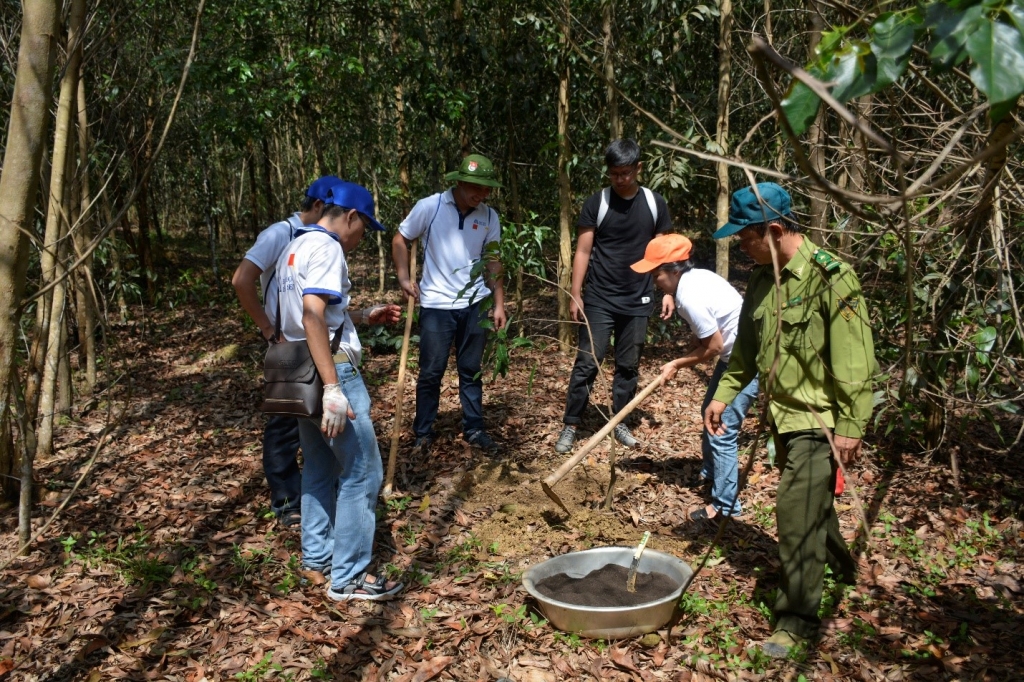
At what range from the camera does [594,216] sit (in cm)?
551

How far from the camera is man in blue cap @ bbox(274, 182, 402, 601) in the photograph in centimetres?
343

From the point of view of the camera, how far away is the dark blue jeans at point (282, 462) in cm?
454

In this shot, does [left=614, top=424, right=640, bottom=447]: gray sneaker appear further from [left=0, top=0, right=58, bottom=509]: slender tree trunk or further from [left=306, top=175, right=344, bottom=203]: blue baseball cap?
[left=0, top=0, right=58, bottom=509]: slender tree trunk

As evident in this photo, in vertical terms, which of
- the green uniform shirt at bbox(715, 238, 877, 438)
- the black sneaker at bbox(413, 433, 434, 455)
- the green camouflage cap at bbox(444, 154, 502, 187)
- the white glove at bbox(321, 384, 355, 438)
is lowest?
the black sneaker at bbox(413, 433, 434, 455)

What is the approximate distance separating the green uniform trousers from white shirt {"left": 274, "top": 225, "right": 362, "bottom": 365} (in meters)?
2.10

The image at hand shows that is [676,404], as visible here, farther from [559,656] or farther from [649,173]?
[559,656]

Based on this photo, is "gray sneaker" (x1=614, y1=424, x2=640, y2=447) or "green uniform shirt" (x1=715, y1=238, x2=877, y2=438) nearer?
"green uniform shirt" (x1=715, y1=238, x2=877, y2=438)

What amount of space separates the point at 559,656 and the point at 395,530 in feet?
5.01

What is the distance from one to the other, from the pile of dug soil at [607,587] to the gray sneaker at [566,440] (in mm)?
1749

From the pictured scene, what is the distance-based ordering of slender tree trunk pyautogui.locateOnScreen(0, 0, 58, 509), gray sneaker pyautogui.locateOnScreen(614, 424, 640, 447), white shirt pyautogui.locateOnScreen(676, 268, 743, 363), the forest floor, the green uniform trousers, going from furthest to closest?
gray sneaker pyautogui.locateOnScreen(614, 424, 640, 447), white shirt pyautogui.locateOnScreen(676, 268, 743, 363), the forest floor, the green uniform trousers, slender tree trunk pyautogui.locateOnScreen(0, 0, 58, 509)

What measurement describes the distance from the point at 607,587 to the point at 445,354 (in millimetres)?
2213

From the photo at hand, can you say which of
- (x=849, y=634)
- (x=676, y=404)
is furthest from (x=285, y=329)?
(x=676, y=404)

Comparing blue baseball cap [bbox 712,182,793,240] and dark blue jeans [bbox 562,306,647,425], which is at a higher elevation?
blue baseball cap [bbox 712,182,793,240]

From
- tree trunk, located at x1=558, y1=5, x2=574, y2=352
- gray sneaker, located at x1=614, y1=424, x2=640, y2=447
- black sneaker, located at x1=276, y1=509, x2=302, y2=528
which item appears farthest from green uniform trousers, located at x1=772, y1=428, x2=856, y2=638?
A: tree trunk, located at x1=558, y1=5, x2=574, y2=352
